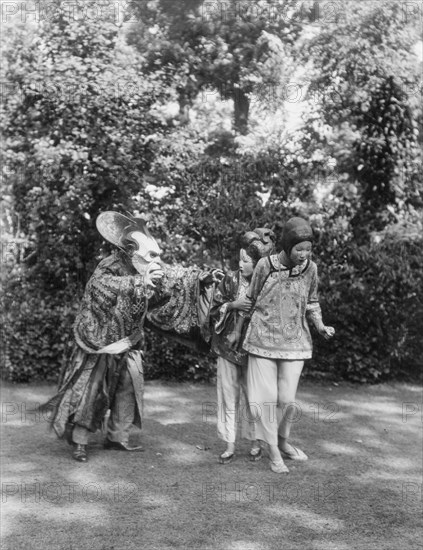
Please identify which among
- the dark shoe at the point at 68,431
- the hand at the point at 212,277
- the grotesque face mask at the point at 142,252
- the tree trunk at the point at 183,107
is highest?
the tree trunk at the point at 183,107

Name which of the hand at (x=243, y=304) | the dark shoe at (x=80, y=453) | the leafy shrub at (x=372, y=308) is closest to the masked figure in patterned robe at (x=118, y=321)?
the dark shoe at (x=80, y=453)

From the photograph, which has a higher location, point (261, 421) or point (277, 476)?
point (261, 421)

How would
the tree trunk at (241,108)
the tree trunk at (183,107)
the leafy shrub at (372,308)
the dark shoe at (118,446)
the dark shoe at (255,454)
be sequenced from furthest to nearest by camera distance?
the tree trunk at (241,108) < the tree trunk at (183,107) < the leafy shrub at (372,308) < the dark shoe at (118,446) < the dark shoe at (255,454)

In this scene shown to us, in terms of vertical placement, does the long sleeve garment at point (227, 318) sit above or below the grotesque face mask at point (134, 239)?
below

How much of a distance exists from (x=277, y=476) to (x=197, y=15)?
29.4 feet

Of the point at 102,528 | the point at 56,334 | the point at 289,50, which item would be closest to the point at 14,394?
the point at 56,334

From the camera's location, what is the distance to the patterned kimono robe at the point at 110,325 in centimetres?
599

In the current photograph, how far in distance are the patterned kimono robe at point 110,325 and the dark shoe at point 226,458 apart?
101 centimetres

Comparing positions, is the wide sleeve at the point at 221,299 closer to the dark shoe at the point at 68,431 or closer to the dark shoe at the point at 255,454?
the dark shoe at the point at 255,454

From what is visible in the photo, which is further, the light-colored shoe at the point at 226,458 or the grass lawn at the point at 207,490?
the light-colored shoe at the point at 226,458

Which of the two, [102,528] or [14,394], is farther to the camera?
[14,394]

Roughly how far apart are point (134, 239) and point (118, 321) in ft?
2.18

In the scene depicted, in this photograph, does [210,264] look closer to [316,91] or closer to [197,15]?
[316,91]

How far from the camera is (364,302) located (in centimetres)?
923
